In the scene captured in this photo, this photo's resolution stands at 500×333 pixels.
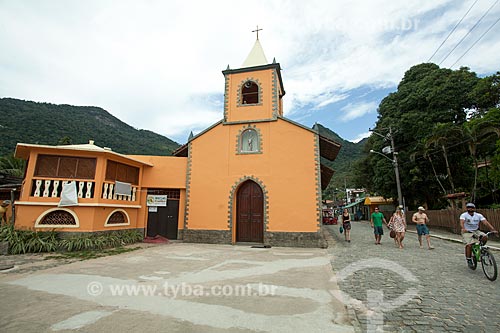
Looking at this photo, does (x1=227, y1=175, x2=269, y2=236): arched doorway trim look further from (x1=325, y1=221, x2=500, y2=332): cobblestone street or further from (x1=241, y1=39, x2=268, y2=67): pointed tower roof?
(x1=241, y1=39, x2=268, y2=67): pointed tower roof

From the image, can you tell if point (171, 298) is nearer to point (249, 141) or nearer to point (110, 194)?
point (110, 194)

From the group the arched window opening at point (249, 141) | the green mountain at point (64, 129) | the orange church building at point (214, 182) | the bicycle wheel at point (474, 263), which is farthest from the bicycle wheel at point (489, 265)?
the green mountain at point (64, 129)

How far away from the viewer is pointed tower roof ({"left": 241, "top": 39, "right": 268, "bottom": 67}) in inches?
560

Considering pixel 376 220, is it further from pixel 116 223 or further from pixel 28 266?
pixel 28 266

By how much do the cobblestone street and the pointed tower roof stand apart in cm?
1111

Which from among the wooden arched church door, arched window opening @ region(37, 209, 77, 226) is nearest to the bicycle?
the wooden arched church door

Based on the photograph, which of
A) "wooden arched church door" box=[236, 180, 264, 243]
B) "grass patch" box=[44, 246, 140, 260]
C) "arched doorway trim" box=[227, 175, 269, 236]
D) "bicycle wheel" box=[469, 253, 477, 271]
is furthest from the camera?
"wooden arched church door" box=[236, 180, 264, 243]

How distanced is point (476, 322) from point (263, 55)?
14.3 metres

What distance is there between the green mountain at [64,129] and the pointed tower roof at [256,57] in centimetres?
2130

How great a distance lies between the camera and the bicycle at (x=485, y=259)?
5232mm

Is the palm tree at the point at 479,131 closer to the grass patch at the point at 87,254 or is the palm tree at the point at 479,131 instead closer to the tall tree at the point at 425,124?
the tall tree at the point at 425,124

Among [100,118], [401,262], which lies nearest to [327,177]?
[401,262]

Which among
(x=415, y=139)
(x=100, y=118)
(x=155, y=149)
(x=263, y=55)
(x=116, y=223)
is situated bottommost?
(x=116, y=223)

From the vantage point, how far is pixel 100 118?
62.0 metres
